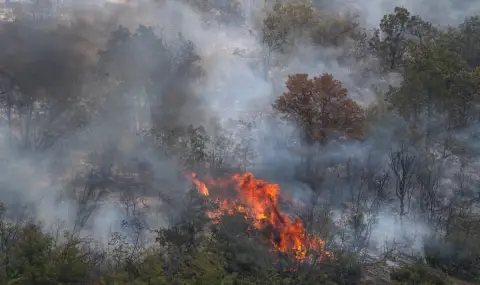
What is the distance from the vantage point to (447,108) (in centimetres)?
3397

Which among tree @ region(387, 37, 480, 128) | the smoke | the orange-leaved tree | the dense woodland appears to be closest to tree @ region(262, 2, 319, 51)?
the dense woodland

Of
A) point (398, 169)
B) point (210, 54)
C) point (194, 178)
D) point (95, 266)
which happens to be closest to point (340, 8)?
point (210, 54)

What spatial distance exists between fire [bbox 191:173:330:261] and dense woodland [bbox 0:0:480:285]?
0.38 ft

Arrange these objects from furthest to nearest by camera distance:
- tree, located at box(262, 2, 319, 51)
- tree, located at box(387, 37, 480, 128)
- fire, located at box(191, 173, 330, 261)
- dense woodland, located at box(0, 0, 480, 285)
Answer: tree, located at box(262, 2, 319, 51), tree, located at box(387, 37, 480, 128), fire, located at box(191, 173, 330, 261), dense woodland, located at box(0, 0, 480, 285)

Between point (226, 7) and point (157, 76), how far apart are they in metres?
22.5

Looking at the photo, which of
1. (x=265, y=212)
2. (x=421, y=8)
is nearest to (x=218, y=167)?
(x=265, y=212)

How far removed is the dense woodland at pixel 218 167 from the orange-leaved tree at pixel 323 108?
0.30ft

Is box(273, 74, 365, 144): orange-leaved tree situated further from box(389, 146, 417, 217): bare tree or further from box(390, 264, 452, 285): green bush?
box(390, 264, 452, 285): green bush

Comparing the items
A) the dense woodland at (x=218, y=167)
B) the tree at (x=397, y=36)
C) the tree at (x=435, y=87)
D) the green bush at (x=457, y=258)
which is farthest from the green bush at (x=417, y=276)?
the tree at (x=397, y=36)

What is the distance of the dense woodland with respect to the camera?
22.9 metres

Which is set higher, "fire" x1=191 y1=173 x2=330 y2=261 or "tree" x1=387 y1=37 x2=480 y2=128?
"tree" x1=387 y1=37 x2=480 y2=128

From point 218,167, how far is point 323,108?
6.82m

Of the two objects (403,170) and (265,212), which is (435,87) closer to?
(403,170)

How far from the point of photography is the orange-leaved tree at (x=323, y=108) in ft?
107
